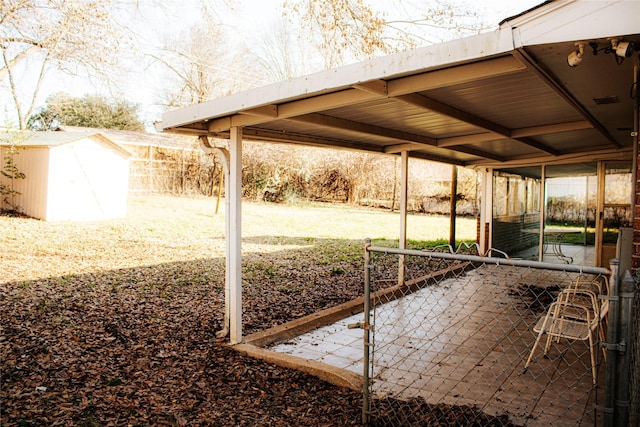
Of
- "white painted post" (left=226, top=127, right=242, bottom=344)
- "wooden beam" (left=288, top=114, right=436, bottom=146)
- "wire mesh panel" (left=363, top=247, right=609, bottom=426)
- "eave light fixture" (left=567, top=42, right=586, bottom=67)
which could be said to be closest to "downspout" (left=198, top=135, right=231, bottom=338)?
"white painted post" (left=226, top=127, right=242, bottom=344)

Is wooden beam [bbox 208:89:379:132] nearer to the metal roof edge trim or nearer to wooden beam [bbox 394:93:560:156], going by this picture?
the metal roof edge trim

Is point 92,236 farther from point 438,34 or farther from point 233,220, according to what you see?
point 438,34

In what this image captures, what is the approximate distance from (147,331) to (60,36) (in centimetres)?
668

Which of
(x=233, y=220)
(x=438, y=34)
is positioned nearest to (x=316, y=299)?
(x=233, y=220)

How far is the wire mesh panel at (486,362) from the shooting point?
320 cm

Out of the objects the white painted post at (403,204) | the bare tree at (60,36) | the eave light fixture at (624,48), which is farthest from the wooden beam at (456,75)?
the bare tree at (60,36)

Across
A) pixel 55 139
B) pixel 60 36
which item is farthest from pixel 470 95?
pixel 55 139

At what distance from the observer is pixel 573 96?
3926 millimetres

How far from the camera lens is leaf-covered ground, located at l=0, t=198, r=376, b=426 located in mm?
3396

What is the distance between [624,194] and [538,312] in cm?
375

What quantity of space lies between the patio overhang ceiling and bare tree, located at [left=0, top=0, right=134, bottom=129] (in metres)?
5.71

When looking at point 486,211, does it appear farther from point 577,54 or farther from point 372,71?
point 577,54

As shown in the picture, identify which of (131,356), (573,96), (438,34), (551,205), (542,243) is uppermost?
(438,34)

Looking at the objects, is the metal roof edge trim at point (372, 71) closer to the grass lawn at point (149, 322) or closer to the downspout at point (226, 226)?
the downspout at point (226, 226)
